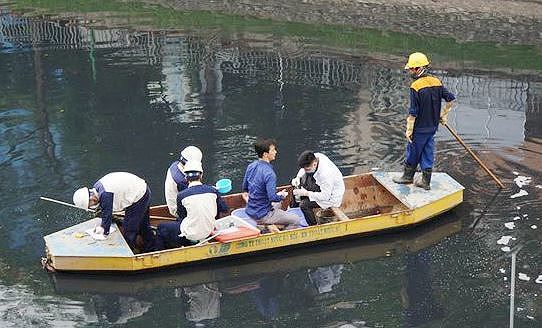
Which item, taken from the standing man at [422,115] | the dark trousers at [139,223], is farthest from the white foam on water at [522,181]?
the dark trousers at [139,223]

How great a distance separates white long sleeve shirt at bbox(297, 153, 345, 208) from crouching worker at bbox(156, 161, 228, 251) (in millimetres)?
1373

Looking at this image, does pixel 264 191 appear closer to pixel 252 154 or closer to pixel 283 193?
pixel 283 193

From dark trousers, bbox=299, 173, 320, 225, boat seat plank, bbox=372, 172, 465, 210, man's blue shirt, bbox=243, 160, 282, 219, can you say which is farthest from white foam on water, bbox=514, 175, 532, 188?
man's blue shirt, bbox=243, 160, 282, 219

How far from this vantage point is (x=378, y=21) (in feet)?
79.8

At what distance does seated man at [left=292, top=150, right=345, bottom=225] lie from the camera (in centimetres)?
1027

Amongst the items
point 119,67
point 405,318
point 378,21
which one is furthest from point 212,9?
point 405,318

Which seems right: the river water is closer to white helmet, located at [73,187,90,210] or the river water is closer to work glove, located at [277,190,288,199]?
work glove, located at [277,190,288,199]

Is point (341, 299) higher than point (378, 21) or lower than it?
lower

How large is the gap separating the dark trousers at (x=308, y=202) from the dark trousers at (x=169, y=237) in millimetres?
1684

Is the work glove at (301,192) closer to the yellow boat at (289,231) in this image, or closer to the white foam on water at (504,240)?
the yellow boat at (289,231)

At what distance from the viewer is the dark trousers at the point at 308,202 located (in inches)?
413

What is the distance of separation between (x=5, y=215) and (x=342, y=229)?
4.92 m

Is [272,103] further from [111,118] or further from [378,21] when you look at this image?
[378,21]

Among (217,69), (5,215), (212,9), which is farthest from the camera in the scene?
(212,9)
